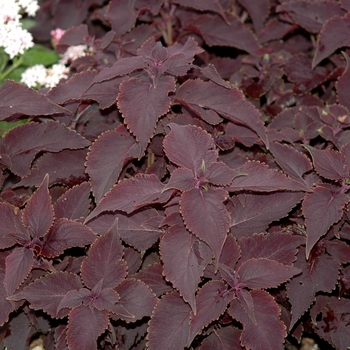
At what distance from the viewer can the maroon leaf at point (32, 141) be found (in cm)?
161

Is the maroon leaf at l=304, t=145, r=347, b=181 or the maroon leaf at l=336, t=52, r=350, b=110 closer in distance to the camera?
the maroon leaf at l=304, t=145, r=347, b=181

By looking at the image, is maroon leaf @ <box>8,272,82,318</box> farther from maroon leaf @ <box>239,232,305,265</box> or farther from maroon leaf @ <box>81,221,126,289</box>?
maroon leaf @ <box>239,232,305,265</box>

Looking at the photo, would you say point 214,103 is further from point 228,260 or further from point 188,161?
point 228,260

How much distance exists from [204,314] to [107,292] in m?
0.22

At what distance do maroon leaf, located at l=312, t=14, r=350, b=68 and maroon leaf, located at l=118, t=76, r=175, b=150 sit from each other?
2.22ft

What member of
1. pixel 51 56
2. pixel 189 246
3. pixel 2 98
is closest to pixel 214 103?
pixel 189 246

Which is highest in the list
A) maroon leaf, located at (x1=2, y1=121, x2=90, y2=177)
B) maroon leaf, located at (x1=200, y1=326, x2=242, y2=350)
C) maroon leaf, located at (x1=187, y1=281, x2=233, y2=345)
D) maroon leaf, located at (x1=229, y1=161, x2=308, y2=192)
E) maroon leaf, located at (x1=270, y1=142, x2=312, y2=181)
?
maroon leaf, located at (x1=2, y1=121, x2=90, y2=177)

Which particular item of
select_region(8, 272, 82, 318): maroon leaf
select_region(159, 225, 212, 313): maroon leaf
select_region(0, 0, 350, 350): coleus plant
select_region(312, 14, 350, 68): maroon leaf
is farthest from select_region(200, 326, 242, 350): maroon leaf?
select_region(312, 14, 350, 68): maroon leaf

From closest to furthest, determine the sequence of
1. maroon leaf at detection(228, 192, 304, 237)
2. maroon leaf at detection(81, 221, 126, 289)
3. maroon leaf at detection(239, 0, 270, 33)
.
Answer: maroon leaf at detection(81, 221, 126, 289)
maroon leaf at detection(228, 192, 304, 237)
maroon leaf at detection(239, 0, 270, 33)

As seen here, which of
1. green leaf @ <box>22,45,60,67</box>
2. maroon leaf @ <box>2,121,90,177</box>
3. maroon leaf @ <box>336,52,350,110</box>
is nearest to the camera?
maroon leaf @ <box>2,121,90,177</box>

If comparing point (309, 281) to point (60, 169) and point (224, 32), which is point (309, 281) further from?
point (224, 32)

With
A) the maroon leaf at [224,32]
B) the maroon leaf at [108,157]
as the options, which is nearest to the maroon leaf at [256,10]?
the maroon leaf at [224,32]

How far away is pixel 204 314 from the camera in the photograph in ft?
4.32

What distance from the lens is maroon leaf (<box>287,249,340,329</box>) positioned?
1.45 metres
